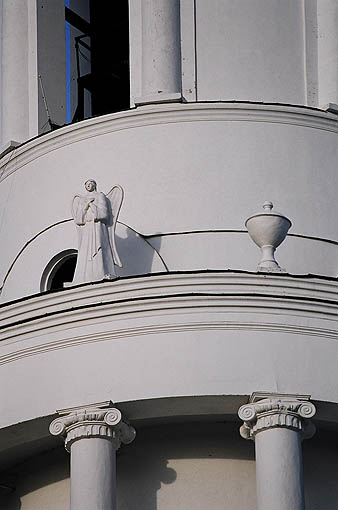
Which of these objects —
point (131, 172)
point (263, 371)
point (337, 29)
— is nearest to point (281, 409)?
point (263, 371)

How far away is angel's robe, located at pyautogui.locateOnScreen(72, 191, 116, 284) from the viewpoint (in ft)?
74.1

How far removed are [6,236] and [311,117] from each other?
14.3ft

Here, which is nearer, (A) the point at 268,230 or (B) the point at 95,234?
(A) the point at 268,230

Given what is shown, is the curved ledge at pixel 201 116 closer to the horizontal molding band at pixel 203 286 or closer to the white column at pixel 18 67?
the white column at pixel 18 67

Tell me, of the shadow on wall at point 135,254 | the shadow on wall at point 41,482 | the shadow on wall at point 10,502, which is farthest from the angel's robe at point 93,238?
the shadow on wall at point 10,502

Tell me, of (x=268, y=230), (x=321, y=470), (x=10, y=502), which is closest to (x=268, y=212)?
(x=268, y=230)

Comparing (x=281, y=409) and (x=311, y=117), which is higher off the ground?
(x=311, y=117)

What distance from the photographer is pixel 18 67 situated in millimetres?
27188

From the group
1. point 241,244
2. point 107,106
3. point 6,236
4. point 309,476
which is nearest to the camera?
point 309,476

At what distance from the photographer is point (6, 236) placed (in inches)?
1021

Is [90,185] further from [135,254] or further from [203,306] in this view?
[203,306]

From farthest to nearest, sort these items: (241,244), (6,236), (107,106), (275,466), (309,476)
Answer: (107,106), (6,236), (241,244), (309,476), (275,466)

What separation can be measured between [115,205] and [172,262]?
1.22 meters

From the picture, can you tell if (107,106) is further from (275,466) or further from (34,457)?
(275,466)
